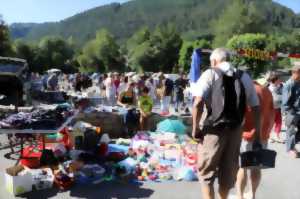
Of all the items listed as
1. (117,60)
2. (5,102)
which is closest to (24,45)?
(117,60)

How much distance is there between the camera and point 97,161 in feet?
25.8

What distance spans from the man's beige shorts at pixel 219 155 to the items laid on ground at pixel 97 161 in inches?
100

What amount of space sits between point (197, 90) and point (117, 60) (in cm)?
9945

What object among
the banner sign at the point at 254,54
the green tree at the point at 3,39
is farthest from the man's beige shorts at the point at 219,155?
the green tree at the point at 3,39

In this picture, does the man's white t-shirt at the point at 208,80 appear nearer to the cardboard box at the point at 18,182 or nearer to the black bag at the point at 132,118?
the cardboard box at the point at 18,182

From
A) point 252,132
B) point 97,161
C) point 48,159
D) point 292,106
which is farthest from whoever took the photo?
point 292,106

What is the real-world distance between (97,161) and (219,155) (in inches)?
153

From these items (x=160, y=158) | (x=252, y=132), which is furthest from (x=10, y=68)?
(x=252, y=132)

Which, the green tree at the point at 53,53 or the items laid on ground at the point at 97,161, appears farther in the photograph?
the green tree at the point at 53,53

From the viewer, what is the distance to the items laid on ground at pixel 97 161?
21.7 ft

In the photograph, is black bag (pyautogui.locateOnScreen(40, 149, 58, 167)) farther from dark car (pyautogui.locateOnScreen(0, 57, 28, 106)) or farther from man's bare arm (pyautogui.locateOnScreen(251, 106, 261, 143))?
dark car (pyautogui.locateOnScreen(0, 57, 28, 106))

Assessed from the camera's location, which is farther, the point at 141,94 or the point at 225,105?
the point at 141,94

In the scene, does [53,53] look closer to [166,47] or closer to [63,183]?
[166,47]

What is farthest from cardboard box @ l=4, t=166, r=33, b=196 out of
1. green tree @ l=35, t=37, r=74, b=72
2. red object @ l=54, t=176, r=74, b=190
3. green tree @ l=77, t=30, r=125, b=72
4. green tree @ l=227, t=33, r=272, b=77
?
green tree @ l=77, t=30, r=125, b=72
